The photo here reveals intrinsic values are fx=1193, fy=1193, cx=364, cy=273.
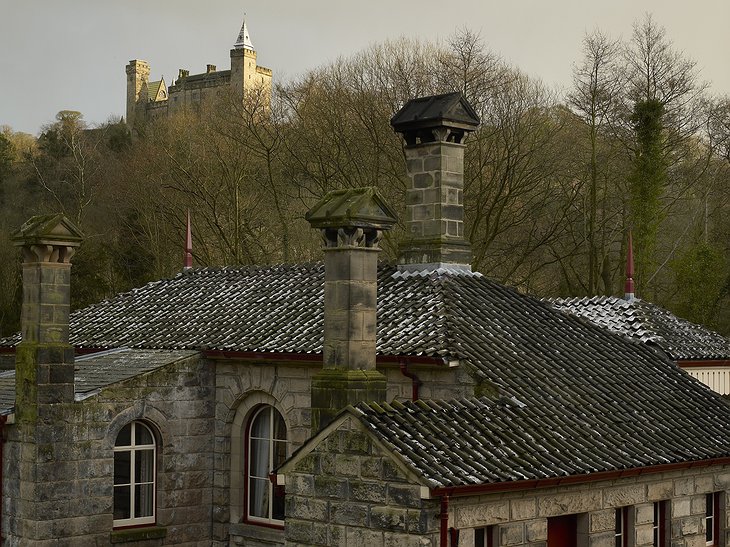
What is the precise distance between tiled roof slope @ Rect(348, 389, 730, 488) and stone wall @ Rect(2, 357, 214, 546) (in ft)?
17.4

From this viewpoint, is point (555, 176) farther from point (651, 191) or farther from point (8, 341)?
point (8, 341)

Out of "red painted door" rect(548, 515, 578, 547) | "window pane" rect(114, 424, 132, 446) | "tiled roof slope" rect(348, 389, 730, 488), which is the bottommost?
"red painted door" rect(548, 515, 578, 547)

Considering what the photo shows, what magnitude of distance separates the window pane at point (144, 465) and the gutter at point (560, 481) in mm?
6846

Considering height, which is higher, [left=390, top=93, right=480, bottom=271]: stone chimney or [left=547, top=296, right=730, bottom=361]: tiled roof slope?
[left=390, top=93, right=480, bottom=271]: stone chimney

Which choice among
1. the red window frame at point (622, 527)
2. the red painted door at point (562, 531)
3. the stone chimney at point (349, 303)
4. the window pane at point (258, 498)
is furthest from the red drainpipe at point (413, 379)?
the window pane at point (258, 498)

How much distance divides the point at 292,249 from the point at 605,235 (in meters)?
9.78

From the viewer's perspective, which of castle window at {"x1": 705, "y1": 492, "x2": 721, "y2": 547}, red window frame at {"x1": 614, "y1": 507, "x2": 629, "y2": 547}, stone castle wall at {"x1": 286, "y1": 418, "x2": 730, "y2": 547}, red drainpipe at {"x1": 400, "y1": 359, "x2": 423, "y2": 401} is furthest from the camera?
castle window at {"x1": 705, "y1": 492, "x2": 721, "y2": 547}

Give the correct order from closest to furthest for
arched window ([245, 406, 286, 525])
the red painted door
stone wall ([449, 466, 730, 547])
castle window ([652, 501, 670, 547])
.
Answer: stone wall ([449, 466, 730, 547]) → the red painted door → castle window ([652, 501, 670, 547]) → arched window ([245, 406, 286, 525])

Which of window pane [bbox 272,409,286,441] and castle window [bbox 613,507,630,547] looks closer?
castle window [bbox 613,507,630,547]

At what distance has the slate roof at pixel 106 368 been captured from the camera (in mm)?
16719

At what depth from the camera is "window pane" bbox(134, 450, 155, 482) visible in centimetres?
1753

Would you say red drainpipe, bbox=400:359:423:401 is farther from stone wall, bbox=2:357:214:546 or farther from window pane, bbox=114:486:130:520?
window pane, bbox=114:486:130:520

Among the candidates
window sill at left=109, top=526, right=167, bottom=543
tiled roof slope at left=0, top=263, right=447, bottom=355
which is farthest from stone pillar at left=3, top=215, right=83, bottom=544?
tiled roof slope at left=0, top=263, right=447, bottom=355

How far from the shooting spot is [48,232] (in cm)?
1623
